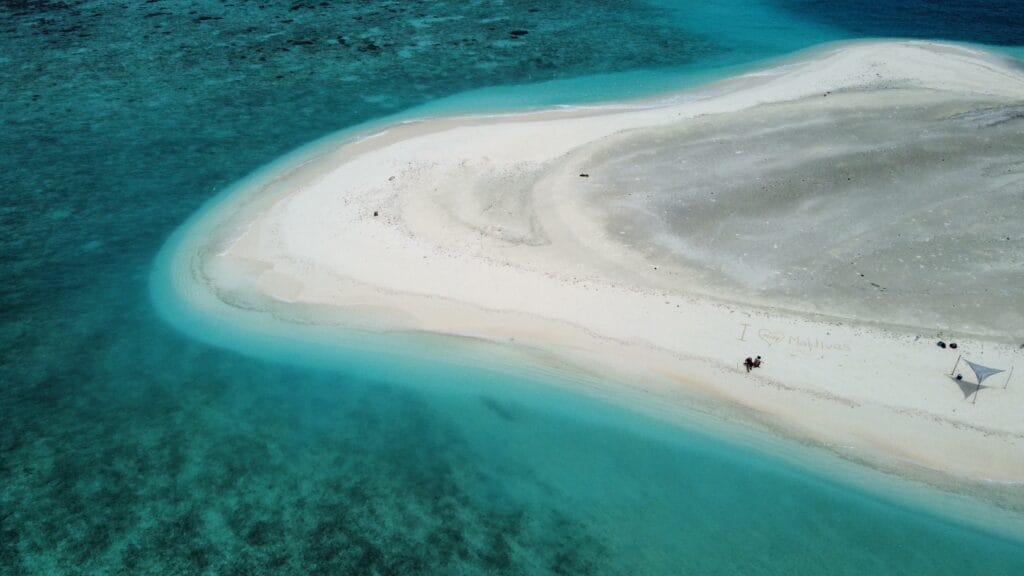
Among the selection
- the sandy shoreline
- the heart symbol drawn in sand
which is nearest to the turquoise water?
the sandy shoreline

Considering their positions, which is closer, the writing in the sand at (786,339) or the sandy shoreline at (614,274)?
the sandy shoreline at (614,274)

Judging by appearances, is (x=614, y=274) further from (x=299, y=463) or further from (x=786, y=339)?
(x=299, y=463)

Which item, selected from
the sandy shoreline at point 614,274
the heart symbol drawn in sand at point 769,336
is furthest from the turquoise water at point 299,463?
the heart symbol drawn in sand at point 769,336

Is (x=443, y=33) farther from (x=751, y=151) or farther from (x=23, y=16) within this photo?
(x=23, y=16)

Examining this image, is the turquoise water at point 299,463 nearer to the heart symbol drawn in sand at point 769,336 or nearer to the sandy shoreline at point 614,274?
the sandy shoreline at point 614,274

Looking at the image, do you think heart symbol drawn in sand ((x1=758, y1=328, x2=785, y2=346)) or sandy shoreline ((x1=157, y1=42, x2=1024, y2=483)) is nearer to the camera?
sandy shoreline ((x1=157, y1=42, x2=1024, y2=483))

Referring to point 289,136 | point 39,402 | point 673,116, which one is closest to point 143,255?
point 39,402

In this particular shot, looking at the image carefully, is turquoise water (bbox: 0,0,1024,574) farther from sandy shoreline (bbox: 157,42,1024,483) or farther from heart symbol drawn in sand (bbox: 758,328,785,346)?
heart symbol drawn in sand (bbox: 758,328,785,346)
